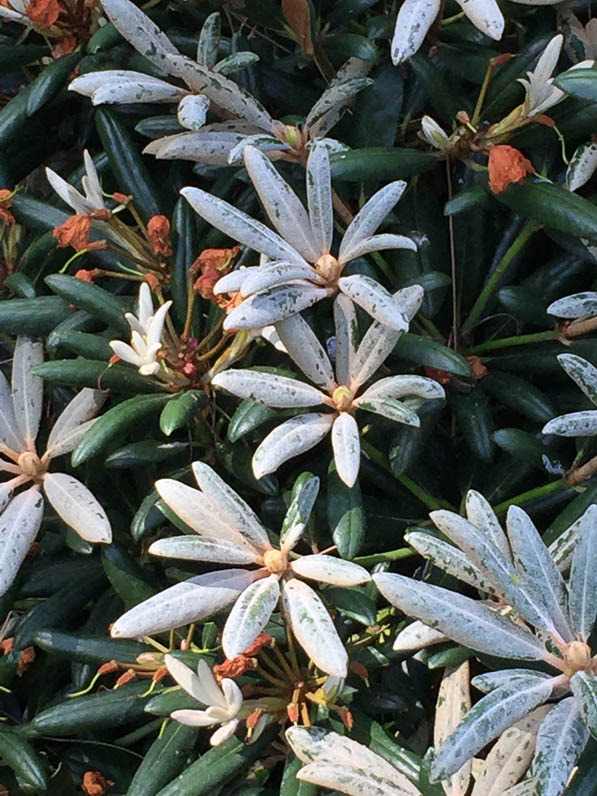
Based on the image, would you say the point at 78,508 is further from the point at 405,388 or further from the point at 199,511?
the point at 405,388

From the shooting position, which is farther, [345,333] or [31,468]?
[31,468]

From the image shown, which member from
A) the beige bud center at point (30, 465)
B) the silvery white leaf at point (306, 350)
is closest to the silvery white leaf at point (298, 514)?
the silvery white leaf at point (306, 350)

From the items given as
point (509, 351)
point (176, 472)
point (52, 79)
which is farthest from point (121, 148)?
point (509, 351)

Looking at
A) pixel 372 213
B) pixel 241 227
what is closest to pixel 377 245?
pixel 372 213

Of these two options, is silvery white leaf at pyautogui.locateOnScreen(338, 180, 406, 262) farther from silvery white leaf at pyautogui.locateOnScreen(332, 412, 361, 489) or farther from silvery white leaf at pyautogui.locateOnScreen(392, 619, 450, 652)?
silvery white leaf at pyautogui.locateOnScreen(392, 619, 450, 652)

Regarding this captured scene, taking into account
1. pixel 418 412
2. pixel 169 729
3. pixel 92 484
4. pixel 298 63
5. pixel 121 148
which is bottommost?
pixel 169 729

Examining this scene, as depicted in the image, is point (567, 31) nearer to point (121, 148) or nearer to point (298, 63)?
point (298, 63)
